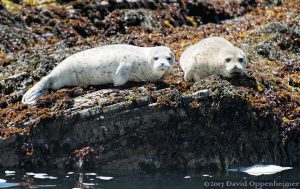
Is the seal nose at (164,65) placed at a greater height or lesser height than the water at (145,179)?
greater

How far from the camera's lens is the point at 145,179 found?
355 inches

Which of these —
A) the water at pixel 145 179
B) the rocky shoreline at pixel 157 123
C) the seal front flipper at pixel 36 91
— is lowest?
the water at pixel 145 179

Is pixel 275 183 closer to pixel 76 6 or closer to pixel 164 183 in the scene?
pixel 164 183

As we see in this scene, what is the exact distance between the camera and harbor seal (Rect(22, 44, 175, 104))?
10289mm

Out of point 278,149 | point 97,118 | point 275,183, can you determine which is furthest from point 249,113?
point 97,118

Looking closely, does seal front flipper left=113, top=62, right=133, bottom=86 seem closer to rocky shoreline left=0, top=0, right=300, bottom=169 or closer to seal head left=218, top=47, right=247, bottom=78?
rocky shoreline left=0, top=0, right=300, bottom=169

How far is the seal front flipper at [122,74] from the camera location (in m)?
10.2

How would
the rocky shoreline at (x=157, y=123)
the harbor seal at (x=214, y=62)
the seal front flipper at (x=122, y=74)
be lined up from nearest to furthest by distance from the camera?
the rocky shoreline at (x=157, y=123) < the seal front flipper at (x=122, y=74) < the harbor seal at (x=214, y=62)

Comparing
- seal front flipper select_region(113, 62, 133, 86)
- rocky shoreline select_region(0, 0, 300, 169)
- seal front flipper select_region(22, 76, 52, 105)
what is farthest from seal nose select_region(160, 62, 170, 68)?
seal front flipper select_region(22, 76, 52, 105)

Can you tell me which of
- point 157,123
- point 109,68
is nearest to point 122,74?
point 109,68

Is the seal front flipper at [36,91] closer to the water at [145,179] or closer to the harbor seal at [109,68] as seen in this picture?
the harbor seal at [109,68]

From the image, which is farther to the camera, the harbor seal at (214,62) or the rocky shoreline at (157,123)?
the harbor seal at (214,62)

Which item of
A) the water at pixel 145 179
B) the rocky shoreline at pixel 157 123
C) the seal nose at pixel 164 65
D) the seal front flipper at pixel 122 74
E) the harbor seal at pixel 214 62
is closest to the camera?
the water at pixel 145 179

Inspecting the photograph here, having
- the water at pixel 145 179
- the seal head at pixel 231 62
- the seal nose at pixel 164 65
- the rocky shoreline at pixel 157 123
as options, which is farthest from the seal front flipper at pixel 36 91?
the seal head at pixel 231 62
